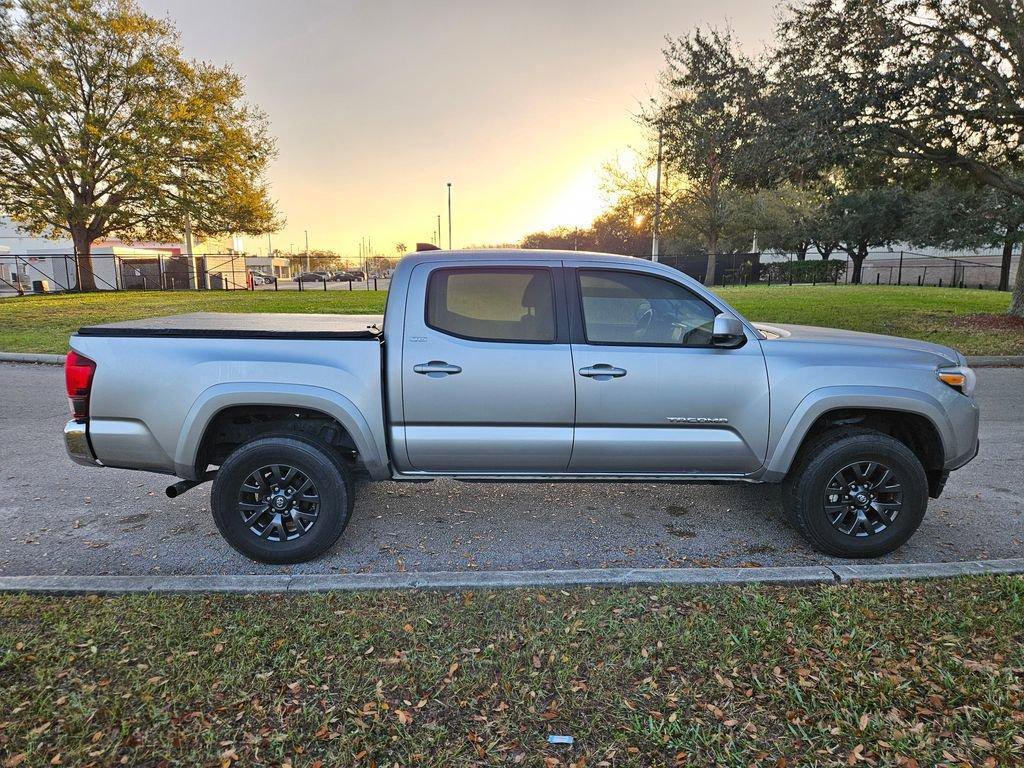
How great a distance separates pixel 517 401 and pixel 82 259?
32.3 meters

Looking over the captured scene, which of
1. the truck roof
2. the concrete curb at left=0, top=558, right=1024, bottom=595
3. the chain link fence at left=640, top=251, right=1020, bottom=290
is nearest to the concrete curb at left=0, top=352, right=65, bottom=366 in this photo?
the concrete curb at left=0, top=558, right=1024, bottom=595

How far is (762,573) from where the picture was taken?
3410mm

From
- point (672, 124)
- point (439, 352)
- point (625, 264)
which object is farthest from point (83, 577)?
point (672, 124)

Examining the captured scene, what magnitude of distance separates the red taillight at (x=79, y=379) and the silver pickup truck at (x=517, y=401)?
1cm

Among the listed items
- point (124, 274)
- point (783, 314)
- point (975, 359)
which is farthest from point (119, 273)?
point (975, 359)

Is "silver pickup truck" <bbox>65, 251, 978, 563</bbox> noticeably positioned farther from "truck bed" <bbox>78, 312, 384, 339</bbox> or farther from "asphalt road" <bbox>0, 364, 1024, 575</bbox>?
"asphalt road" <bbox>0, 364, 1024, 575</bbox>

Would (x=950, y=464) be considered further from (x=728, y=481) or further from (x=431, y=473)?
(x=431, y=473)

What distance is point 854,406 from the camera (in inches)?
144

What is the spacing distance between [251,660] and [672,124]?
556 inches

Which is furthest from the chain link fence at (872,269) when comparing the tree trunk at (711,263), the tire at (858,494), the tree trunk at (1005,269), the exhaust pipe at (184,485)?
the exhaust pipe at (184,485)

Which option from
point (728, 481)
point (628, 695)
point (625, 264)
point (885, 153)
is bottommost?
point (628, 695)

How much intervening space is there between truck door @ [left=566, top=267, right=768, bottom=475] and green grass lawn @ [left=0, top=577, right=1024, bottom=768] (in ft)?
2.72

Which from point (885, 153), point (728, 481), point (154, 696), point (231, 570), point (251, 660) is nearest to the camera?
point (154, 696)

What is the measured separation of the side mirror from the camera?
3.58 metres
